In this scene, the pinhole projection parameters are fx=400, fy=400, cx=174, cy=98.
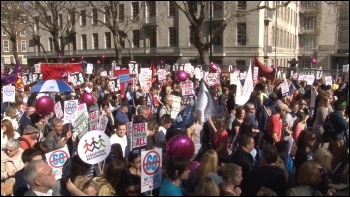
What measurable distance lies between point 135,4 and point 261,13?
16.2 meters

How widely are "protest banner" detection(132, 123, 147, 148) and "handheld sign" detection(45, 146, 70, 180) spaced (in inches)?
47.7

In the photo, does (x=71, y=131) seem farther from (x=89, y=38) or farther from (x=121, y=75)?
(x=89, y=38)

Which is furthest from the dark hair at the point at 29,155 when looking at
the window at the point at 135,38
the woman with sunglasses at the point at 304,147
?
the window at the point at 135,38

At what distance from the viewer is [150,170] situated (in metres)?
4.53

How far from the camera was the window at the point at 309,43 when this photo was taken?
6078cm

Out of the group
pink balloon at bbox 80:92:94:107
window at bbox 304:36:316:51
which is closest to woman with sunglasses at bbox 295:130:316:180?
pink balloon at bbox 80:92:94:107

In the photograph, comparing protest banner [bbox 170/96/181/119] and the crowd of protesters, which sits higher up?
protest banner [bbox 170/96/181/119]

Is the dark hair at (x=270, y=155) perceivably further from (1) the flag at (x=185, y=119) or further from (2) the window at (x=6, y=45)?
(2) the window at (x=6, y=45)

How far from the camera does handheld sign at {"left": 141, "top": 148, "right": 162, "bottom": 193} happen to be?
4.45m

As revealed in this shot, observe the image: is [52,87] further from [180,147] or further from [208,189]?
[208,189]

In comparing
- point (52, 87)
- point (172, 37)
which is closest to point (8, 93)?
point (52, 87)

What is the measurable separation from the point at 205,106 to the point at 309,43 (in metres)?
58.2

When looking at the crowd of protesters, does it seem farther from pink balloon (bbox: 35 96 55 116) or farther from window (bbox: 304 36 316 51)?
window (bbox: 304 36 316 51)

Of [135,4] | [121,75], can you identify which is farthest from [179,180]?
[135,4]
